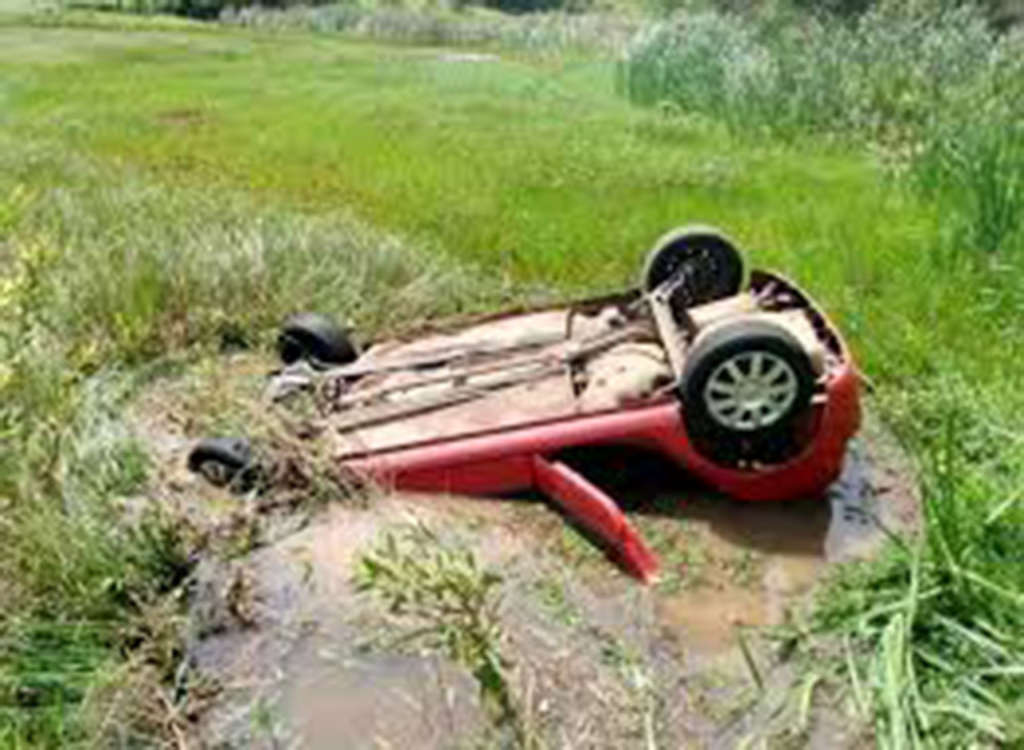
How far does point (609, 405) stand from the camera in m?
6.05

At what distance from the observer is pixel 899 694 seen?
4309 mm

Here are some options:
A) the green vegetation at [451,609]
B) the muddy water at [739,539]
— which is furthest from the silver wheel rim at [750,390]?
the green vegetation at [451,609]

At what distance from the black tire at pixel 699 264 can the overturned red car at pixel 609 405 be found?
1.25 ft

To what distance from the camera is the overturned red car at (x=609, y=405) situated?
5.79 m

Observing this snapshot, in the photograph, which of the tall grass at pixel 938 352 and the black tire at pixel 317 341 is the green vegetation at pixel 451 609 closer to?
the tall grass at pixel 938 352

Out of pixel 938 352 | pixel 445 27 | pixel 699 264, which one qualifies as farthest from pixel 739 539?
pixel 445 27

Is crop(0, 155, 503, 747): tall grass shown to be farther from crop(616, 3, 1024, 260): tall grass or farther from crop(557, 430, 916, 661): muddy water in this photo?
→ crop(616, 3, 1024, 260): tall grass

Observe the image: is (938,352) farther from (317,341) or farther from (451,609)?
(451,609)

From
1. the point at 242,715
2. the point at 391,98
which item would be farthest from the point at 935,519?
the point at 391,98

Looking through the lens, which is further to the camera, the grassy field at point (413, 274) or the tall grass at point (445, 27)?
the tall grass at point (445, 27)

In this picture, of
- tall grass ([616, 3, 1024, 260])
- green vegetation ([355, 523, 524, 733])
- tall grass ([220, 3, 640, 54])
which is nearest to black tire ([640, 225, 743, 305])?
tall grass ([616, 3, 1024, 260])

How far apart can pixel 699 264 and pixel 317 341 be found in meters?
1.90

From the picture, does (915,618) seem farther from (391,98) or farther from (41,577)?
(391,98)

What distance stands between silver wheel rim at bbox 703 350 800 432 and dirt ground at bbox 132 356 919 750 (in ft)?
1.48
